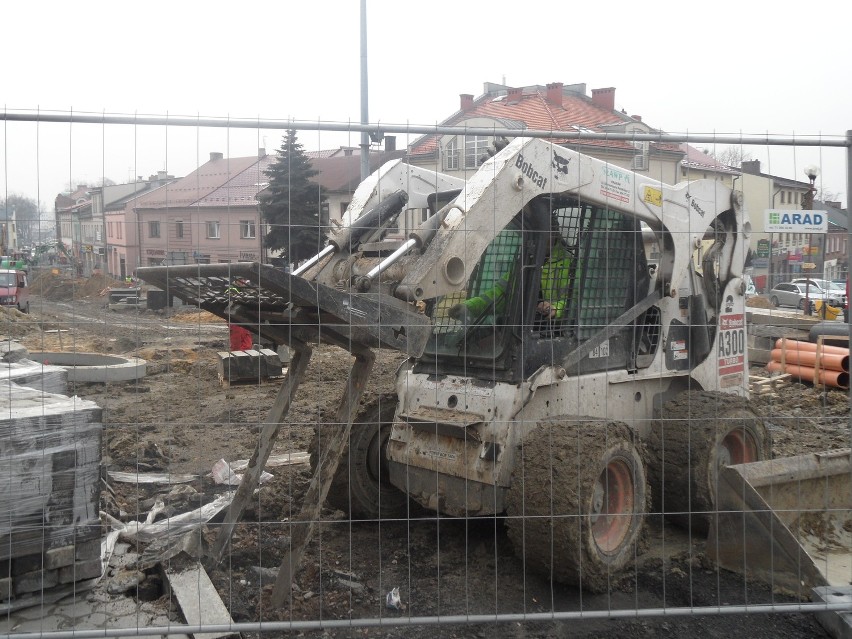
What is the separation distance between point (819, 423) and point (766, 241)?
456 cm

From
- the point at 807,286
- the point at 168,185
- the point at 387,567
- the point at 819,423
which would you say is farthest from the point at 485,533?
the point at 819,423

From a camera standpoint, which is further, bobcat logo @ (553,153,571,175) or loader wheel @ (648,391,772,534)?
loader wheel @ (648,391,772,534)

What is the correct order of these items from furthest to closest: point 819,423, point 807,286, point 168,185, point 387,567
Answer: point 819,423 < point 387,567 < point 807,286 < point 168,185

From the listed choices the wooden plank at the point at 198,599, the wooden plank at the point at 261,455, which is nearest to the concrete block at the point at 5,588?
the wooden plank at the point at 198,599

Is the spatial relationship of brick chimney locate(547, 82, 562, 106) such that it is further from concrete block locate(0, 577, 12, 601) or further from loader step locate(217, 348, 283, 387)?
concrete block locate(0, 577, 12, 601)

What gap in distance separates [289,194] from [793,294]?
3119 millimetres

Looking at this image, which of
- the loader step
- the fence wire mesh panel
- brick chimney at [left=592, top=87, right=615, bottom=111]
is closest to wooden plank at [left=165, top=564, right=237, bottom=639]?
the fence wire mesh panel

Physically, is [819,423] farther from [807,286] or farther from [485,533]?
[485,533]

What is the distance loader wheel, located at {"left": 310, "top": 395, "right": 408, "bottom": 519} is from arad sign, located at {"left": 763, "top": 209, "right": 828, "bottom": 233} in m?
2.79

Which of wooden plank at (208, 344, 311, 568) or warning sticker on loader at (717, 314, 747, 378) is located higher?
warning sticker on loader at (717, 314, 747, 378)

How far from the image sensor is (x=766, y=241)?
4656 millimetres

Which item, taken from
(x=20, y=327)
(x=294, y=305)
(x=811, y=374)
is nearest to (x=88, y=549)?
(x=294, y=305)

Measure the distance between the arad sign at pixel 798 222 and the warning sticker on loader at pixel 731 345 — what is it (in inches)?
76.3

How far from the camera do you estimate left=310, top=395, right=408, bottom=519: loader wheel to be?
5.49 meters
